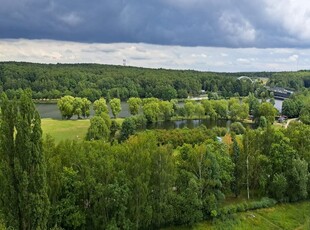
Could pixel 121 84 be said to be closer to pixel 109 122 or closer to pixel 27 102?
pixel 109 122

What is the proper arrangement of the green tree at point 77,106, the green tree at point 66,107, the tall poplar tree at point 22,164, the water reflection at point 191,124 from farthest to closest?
the green tree at point 77,106 → the water reflection at point 191,124 → the green tree at point 66,107 → the tall poplar tree at point 22,164

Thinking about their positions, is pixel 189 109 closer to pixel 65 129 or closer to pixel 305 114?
pixel 305 114

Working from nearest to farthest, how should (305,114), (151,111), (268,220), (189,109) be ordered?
(268,220) < (151,111) < (305,114) < (189,109)

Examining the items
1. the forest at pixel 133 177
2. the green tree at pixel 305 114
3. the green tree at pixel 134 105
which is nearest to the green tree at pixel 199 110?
the green tree at pixel 134 105

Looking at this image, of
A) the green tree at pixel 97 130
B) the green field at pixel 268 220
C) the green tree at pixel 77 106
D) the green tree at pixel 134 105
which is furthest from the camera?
the green tree at pixel 134 105

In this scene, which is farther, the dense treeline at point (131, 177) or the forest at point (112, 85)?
the forest at point (112, 85)

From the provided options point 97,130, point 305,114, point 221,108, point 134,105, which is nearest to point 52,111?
point 134,105

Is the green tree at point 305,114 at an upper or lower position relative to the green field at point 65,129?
upper

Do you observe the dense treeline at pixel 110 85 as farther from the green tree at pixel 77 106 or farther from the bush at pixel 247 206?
the bush at pixel 247 206
